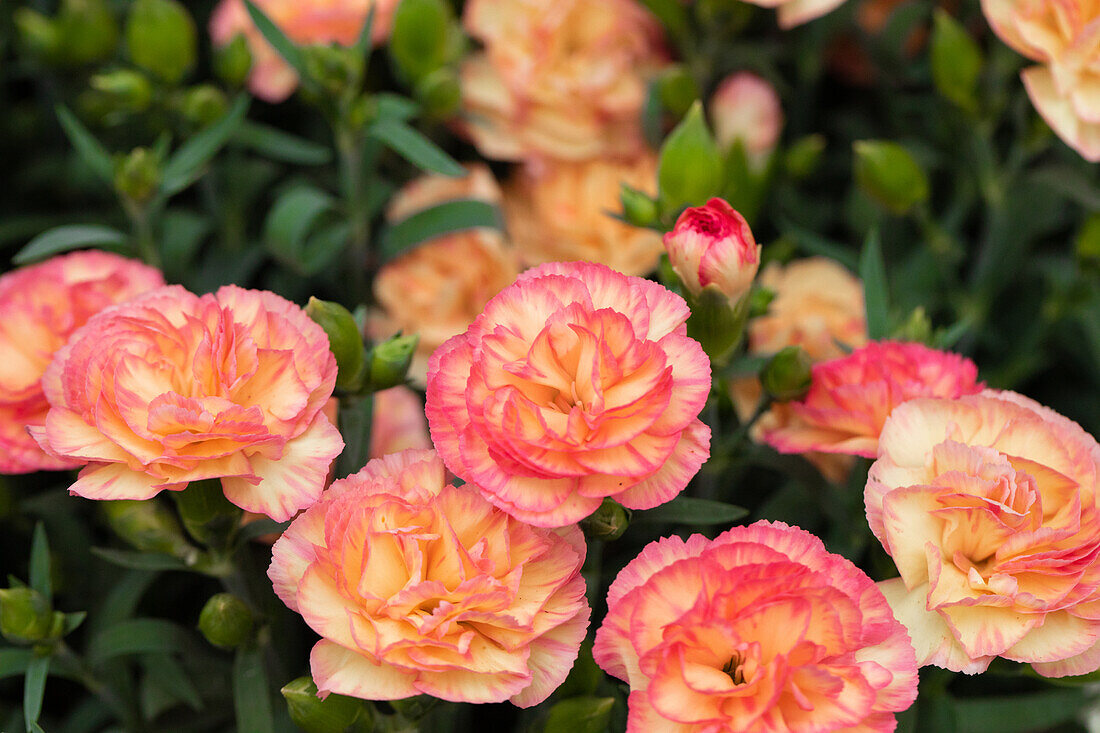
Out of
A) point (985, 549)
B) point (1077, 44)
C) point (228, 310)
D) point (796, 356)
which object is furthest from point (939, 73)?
point (228, 310)

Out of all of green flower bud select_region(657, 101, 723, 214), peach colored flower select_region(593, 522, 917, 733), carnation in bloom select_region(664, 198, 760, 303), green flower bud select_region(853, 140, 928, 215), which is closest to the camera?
peach colored flower select_region(593, 522, 917, 733)

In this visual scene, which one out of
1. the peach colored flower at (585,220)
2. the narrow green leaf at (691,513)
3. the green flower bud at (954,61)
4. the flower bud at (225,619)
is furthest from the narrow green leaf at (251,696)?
the green flower bud at (954,61)

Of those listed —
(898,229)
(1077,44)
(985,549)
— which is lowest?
A: (898,229)

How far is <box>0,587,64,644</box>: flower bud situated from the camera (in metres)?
0.60

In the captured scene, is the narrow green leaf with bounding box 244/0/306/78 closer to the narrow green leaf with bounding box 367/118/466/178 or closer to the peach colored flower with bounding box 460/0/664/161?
the narrow green leaf with bounding box 367/118/466/178

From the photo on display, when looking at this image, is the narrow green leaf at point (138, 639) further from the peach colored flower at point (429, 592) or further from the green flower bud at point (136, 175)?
the green flower bud at point (136, 175)

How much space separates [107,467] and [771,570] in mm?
336

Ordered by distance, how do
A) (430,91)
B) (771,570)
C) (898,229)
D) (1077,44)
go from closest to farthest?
(771,570) < (1077,44) < (430,91) < (898,229)

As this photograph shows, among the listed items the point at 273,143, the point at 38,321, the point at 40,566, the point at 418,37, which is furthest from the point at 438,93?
the point at 40,566

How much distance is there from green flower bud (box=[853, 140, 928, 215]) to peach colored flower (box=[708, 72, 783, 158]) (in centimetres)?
11

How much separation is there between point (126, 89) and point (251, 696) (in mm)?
507

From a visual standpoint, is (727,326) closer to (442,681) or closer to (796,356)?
(796,356)

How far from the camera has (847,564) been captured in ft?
1.61

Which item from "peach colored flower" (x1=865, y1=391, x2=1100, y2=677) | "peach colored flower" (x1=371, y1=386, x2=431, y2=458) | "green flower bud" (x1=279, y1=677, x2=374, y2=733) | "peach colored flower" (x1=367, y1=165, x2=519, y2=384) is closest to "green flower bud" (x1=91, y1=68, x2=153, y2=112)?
"peach colored flower" (x1=367, y1=165, x2=519, y2=384)
